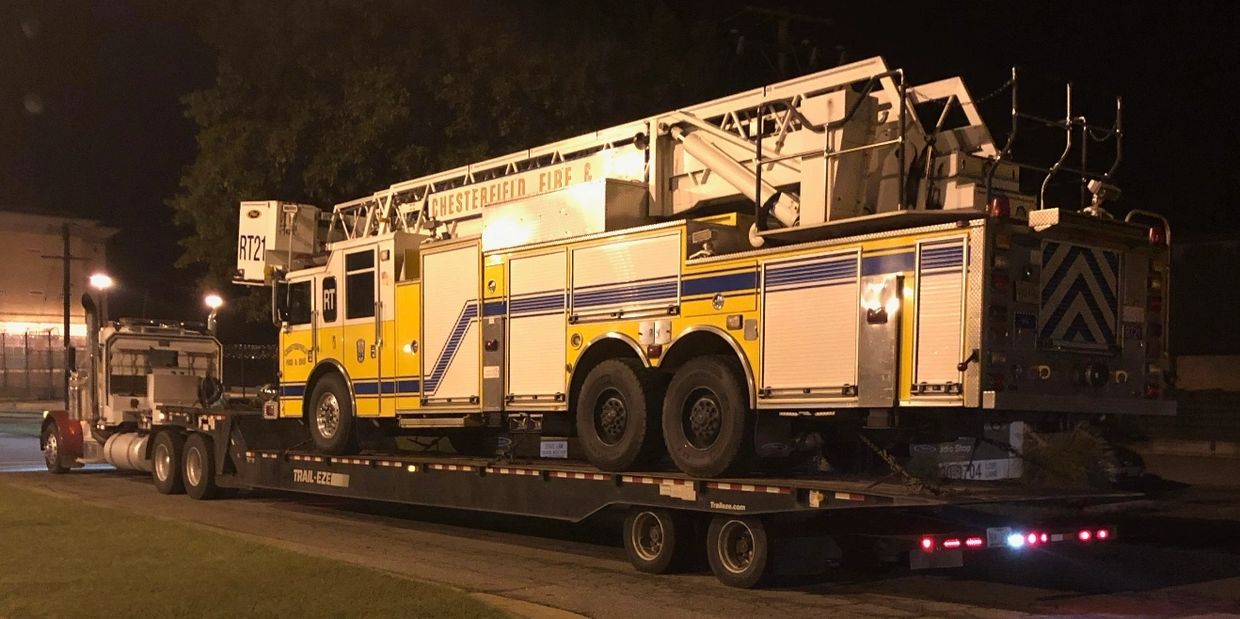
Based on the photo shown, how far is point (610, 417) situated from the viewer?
36.0 ft

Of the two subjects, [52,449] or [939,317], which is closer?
[939,317]

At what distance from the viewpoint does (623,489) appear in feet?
34.6

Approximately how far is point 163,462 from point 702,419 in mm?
12033

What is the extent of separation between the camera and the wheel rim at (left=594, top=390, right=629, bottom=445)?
10.8m

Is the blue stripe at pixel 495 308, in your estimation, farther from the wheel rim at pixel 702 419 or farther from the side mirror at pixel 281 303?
the side mirror at pixel 281 303

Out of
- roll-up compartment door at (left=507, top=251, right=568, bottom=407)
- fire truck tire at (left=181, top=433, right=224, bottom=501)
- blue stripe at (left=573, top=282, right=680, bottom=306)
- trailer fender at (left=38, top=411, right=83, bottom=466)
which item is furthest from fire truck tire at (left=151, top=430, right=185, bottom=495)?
blue stripe at (left=573, top=282, right=680, bottom=306)

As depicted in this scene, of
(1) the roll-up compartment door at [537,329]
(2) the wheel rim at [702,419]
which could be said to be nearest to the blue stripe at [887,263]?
(2) the wheel rim at [702,419]

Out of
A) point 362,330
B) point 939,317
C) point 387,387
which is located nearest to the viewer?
point 939,317

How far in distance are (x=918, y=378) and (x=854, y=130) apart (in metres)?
2.57

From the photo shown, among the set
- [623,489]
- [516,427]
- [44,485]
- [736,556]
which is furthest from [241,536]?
[44,485]

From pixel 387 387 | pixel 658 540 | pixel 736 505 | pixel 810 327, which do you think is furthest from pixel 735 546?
pixel 387 387

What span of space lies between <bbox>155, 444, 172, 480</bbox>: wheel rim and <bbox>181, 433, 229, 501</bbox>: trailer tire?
0.40 metres

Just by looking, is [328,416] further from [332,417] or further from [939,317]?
[939,317]

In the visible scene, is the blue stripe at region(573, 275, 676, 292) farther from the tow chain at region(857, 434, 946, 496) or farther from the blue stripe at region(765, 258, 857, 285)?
the tow chain at region(857, 434, 946, 496)
